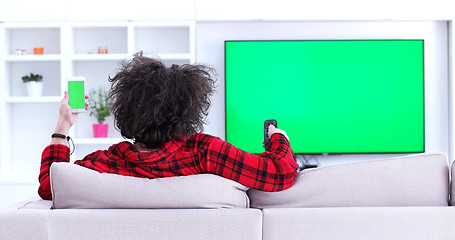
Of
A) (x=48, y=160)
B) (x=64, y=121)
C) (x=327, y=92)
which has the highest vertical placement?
(x=327, y=92)

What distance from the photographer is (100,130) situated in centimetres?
425

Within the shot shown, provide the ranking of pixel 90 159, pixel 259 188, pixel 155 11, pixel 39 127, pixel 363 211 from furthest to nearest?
1. pixel 39 127
2. pixel 155 11
3. pixel 90 159
4. pixel 259 188
5. pixel 363 211

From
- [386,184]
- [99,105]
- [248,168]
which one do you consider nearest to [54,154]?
[248,168]

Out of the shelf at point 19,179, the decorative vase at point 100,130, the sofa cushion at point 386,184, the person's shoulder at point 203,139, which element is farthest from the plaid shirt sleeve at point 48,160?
the decorative vase at point 100,130

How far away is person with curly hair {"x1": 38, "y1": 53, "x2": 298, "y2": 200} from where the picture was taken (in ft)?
4.09

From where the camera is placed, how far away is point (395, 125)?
4.24 m

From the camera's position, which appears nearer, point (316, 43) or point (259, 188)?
point (259, 188)

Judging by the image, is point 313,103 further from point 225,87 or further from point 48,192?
point 48,192

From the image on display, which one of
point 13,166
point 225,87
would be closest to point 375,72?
point 225,87

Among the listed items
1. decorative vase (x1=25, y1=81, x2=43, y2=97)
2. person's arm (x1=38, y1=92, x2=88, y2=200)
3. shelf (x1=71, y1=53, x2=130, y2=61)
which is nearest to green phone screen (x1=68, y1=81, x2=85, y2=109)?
person's arm (x1=38, y1=92, x2=88, y2=200)

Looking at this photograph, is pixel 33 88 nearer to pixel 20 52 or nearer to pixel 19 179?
pixel 20 52

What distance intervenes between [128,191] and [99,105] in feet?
10.7

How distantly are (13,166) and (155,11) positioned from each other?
5.99 ft

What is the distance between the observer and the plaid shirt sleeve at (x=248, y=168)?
124 cm
